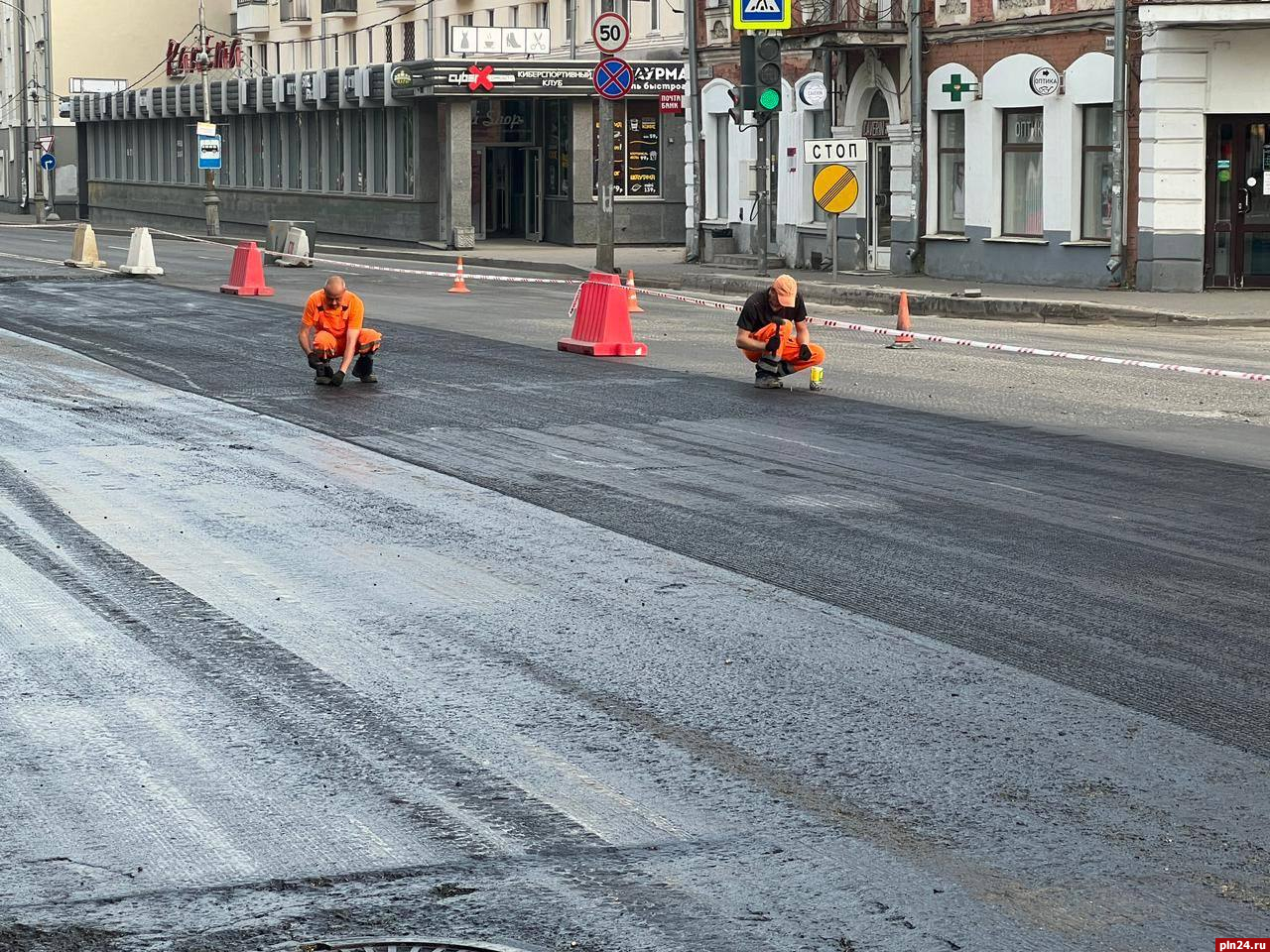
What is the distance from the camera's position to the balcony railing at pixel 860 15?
33344 millimetres

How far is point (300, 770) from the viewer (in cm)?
582

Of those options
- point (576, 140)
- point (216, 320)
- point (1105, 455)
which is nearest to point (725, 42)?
point (576, 140)

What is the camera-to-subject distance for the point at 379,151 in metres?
52.9

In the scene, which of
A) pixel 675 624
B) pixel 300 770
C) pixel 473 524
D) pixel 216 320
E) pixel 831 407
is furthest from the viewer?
pixel 216 320

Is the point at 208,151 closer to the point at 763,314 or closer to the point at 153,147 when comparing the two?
the point at 153,147

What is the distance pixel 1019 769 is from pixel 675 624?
2.21 m

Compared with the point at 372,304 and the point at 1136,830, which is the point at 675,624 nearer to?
the point at 1136,830

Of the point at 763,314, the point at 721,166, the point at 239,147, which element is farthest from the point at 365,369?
the point at 239,147

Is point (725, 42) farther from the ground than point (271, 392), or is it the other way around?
point (725, 42)

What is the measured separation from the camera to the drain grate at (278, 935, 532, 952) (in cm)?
450

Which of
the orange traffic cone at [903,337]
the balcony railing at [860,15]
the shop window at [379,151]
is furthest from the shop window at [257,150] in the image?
the orange traffic cone at [903,337]

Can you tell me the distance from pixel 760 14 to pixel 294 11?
38950mm

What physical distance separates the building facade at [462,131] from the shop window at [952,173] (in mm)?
8130

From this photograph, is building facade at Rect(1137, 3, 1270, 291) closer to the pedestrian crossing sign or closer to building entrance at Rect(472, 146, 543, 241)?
the pedestrian crossing sign
